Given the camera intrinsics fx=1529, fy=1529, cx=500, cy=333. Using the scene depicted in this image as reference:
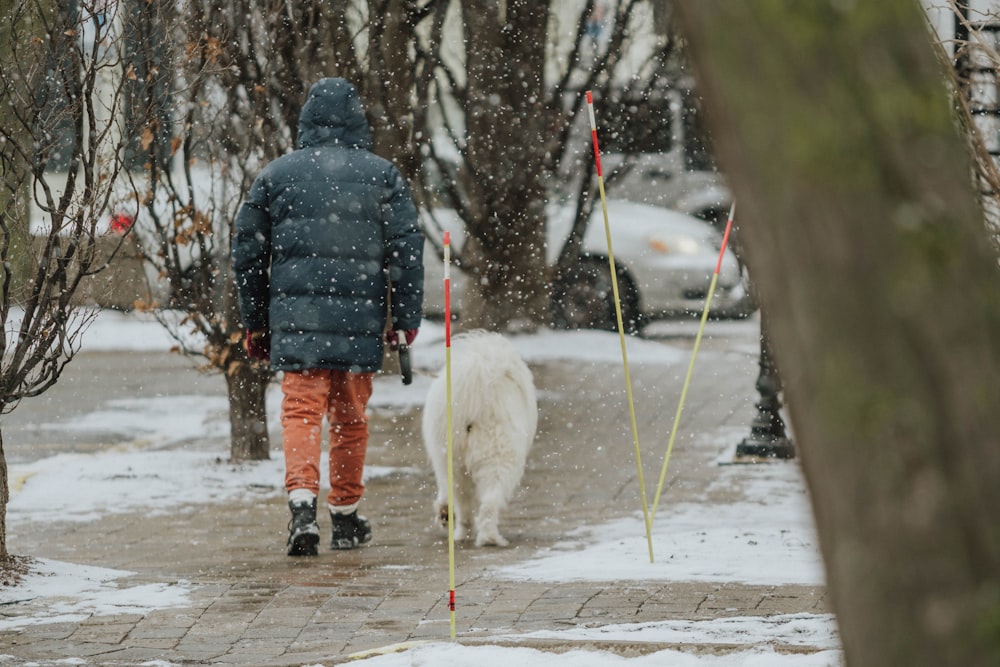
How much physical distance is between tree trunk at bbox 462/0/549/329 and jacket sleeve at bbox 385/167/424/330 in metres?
5.91

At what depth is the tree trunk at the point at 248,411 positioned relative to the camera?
32.2 ft

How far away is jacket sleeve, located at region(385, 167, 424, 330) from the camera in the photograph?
7.17 metres

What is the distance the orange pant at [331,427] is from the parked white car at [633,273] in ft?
31.3

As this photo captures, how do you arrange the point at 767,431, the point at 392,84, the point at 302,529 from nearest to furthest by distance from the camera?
the point at 302,529
the point at 767,431
the point at 392,84

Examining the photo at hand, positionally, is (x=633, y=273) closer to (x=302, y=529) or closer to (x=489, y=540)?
(x=489, y=540)

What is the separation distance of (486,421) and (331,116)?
161cm

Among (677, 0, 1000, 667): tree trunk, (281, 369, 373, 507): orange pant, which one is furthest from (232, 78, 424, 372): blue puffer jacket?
(677, 0, 1000, 667): tree trunk

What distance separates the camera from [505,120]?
44.1 ft

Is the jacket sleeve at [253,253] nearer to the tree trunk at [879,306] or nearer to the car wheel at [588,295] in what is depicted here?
the tree trunk at [879,306]

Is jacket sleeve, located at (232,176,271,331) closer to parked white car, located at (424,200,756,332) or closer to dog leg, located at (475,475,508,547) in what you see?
dog leg, located at (475,475,508,547)

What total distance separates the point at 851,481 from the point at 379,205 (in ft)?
17.5

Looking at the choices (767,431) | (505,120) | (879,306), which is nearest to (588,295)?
(505,120)

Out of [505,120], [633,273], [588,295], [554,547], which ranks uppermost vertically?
[505,120]

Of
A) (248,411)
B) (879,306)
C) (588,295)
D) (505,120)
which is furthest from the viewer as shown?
(588,295)
